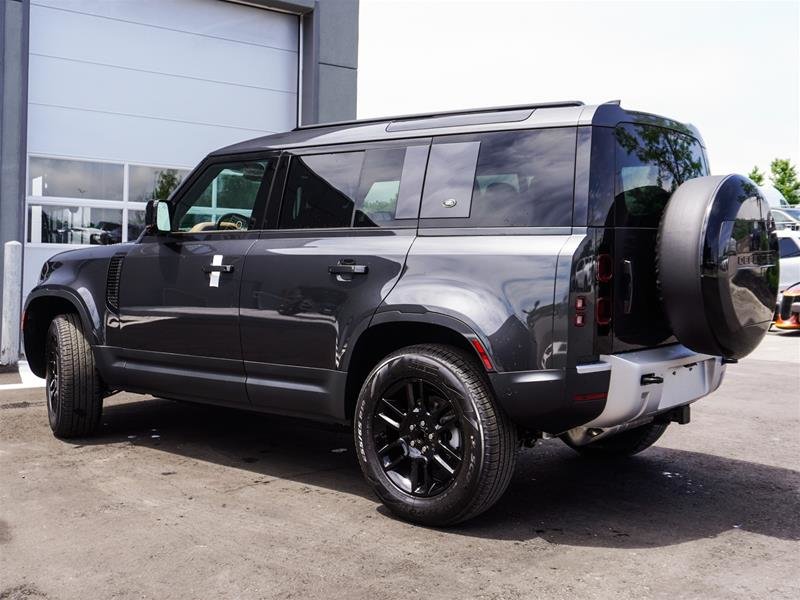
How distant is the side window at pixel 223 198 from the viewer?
16.4 ft

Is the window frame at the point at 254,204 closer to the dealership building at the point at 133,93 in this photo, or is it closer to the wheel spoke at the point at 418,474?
the wheel spoke at the point at 418,474

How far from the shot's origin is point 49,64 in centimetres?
1051

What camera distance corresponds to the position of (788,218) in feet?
68.4

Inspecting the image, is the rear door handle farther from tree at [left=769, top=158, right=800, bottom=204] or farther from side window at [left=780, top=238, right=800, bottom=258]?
tree at [left=769, top=158, right=800, bottom=204]

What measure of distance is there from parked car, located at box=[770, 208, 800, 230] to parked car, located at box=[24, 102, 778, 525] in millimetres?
17645

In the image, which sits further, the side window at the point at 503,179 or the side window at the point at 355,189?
the side window at the point at 355,189

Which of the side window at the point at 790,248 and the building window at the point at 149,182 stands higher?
the building window at the point at 149,182

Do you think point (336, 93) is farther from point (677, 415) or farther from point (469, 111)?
point (677, 415)

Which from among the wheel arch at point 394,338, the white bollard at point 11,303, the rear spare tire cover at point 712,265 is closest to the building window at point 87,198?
the white bollard at point 11,303

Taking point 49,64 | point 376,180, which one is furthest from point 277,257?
point 49,64

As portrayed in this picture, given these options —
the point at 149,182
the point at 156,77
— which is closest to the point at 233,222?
the point at 149,182

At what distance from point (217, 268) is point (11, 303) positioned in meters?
5.20

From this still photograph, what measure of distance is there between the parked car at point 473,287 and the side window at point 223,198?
26 millimetres

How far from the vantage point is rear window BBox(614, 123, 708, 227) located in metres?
3.91
